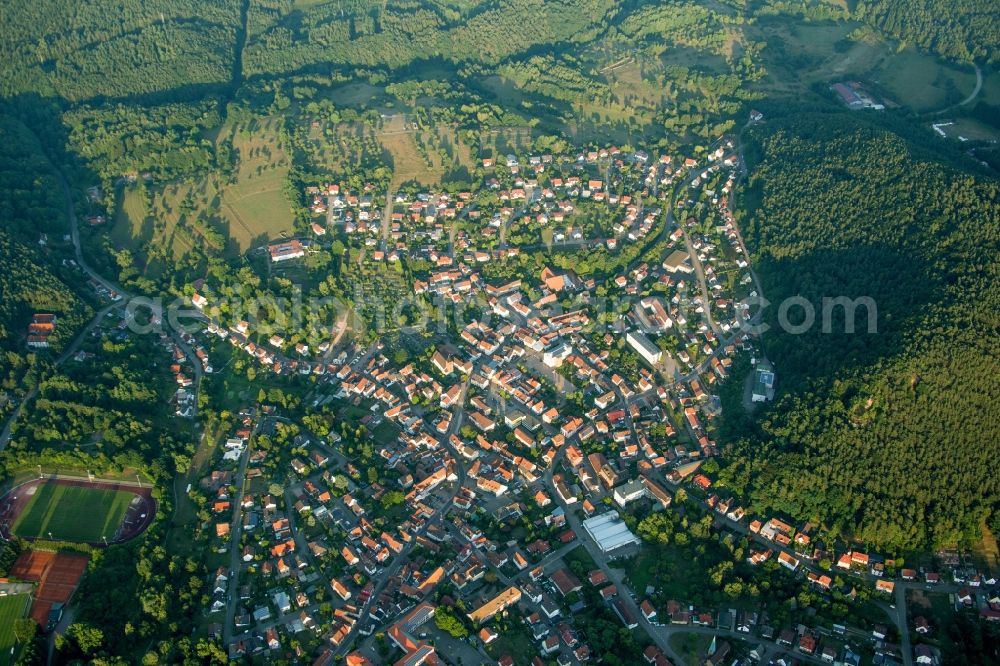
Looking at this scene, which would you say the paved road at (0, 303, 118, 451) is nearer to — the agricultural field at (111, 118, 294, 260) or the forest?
the forest

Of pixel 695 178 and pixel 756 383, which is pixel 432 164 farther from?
→ pixel 756 383

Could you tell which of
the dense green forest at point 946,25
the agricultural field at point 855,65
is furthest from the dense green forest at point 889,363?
the dense green forest at point 946,25

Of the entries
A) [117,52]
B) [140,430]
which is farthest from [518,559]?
[117,52]

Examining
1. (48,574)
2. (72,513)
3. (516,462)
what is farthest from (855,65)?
(48,574)

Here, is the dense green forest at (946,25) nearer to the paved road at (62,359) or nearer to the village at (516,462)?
the village at (516,462)

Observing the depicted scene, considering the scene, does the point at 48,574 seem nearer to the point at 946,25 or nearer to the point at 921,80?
the point at 921,80

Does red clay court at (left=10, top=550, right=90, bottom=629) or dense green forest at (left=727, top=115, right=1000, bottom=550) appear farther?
dense green forest at (left=727, top=115, right=1000, bottom=550)

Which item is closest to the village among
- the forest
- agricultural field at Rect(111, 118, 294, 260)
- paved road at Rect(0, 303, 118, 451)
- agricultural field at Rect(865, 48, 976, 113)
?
the forest
